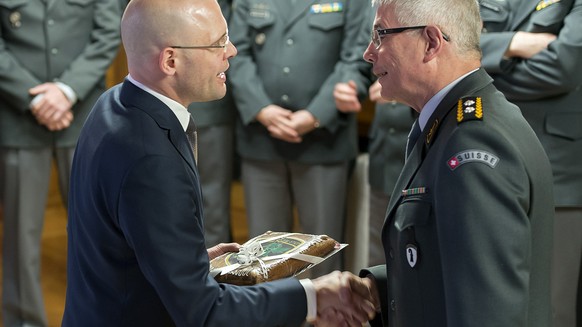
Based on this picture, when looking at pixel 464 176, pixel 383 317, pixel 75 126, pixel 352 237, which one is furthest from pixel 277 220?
pixel 464 176

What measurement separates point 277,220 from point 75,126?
3.12 feet

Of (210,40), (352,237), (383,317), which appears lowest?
(352,237)

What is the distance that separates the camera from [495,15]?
3.37m

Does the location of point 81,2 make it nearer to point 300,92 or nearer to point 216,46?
point 300,92

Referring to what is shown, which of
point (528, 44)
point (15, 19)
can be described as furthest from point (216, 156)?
point (528, 44)

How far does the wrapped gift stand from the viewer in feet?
7.13

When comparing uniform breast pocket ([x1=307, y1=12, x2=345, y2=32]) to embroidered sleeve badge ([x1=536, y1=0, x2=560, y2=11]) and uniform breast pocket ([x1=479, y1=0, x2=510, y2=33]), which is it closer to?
uniform breast pocket ([x1=479, y1=0, x2=510, y2=33])

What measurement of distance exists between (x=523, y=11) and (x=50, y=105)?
1.92 metres

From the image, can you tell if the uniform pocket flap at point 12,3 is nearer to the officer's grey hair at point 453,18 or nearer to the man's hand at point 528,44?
the man's hand at point 528,44

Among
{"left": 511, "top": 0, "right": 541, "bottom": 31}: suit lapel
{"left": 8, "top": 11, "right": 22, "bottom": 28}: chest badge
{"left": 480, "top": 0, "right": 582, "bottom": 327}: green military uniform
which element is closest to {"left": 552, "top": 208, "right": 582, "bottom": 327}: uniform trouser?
{"left": 480, "top": 0, "right": 582, "bottom": 327}: green military uniform

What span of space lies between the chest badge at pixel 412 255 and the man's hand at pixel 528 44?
1588mm

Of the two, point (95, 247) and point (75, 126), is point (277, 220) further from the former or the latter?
point (95, 247)

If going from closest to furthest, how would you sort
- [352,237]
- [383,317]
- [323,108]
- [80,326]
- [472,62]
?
[472,62] → [80,326] → [383,317] → [323,108] → [352,237]

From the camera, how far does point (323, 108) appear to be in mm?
3836
